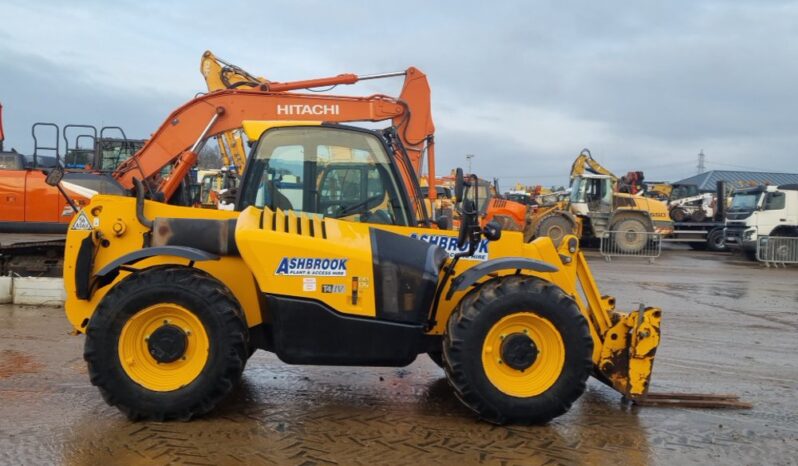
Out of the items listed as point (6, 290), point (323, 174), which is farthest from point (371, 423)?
point (6, 290)

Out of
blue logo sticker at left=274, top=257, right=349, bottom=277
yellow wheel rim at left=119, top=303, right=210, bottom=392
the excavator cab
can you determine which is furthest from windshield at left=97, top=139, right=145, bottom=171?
the excavator cab

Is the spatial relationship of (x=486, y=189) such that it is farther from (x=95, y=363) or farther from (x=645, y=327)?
(x=95, y=363)

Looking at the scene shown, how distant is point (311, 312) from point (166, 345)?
0.99 m

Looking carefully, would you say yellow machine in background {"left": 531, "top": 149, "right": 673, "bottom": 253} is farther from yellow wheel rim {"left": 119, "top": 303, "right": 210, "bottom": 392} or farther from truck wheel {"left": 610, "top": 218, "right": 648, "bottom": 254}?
yellow wheel rim {"left": 119, "top": 303, "right": 210, "bottom": 392}

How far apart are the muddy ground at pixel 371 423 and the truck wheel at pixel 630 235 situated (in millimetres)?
15989

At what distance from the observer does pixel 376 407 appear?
497cm

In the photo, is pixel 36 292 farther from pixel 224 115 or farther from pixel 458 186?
pixel 458 186

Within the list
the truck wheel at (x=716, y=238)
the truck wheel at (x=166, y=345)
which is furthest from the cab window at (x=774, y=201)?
the truck wheel at (x=166, y=345)

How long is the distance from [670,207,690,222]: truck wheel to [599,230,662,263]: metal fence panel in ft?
15.2

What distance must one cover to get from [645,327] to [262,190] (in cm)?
303

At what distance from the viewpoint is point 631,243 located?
22906 mm

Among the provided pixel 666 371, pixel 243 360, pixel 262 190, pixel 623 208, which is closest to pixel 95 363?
pixel 243 360

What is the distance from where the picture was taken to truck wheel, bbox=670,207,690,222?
26.7 metres

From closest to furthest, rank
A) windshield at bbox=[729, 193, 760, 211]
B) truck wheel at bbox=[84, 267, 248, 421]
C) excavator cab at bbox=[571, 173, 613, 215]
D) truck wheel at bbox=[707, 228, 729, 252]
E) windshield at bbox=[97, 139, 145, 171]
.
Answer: truck wheel at bbox=[84, 267, 248, 421]
windshield at bbox=[97, 139, 145, 171]
windshield at bbox=[729, 193, 760, 211]
excavator cab at bbox=[571, 173, 613, 215]
truck wheel at bbox=[707, 228, 729, 252]
